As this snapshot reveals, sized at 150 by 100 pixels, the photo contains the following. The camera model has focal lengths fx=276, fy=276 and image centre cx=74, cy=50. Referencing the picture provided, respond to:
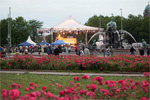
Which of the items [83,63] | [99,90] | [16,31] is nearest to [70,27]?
[83,63]

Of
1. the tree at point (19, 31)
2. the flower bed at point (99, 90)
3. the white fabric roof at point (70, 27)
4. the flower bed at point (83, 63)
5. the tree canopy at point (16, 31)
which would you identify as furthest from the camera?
the tree at point (19, 31)

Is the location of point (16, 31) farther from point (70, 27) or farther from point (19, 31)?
point (70, 27)

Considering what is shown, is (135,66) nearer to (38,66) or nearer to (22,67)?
(38,66)

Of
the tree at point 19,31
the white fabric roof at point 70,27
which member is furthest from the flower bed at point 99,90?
the tree at point 19,31

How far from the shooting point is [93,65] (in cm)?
1864

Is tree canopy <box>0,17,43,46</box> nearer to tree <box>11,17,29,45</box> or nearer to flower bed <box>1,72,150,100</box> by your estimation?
tree <box>11,17,29,45</box>

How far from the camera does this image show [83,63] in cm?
1848

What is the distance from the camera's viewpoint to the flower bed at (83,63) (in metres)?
17.9

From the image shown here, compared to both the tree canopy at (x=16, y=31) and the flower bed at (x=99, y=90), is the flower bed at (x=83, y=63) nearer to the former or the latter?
the flower bed at (x=99, y=90)

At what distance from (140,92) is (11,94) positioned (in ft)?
13.7

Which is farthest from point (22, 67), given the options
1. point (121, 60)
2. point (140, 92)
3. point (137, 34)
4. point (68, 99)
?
point (137, 34)

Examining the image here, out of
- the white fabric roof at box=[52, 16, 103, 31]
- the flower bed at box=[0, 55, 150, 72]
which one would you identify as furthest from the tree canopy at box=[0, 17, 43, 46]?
the flower bed at box=[0, 55, 150, 72]

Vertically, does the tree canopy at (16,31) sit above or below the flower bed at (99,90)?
above

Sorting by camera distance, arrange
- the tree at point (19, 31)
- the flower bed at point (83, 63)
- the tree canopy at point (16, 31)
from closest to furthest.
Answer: the flower bed at point (83, 63) → the tree canopy at point (16, 31) → the tree at point (19, 31)
